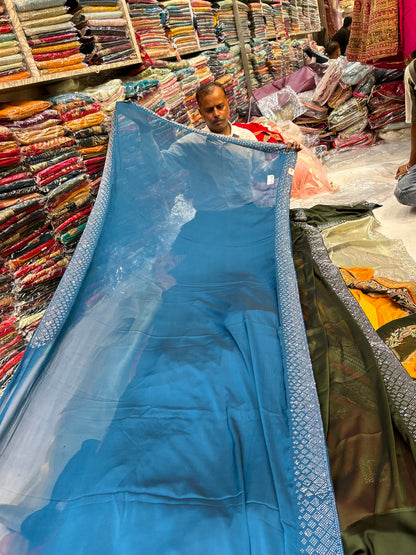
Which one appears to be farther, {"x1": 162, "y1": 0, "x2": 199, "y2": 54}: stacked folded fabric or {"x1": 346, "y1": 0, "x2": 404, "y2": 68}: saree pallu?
{"x1": 162, "y1": 0, "x2": 199, "y2": 54}: stacked folded fabric

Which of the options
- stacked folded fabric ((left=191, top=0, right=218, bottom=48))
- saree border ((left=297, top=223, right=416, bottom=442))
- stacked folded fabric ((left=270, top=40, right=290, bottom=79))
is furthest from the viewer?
stacked folded fabric ((left=270, top=40, right=290, bottom=79))

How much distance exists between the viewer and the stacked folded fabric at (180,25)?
9.43 feet

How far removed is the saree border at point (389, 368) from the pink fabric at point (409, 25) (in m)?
1.68

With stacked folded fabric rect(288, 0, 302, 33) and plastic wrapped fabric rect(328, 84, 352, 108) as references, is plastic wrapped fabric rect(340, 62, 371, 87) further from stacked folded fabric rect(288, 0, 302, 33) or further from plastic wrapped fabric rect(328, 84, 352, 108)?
stacked folded fabric rect(288, 0, 302, 33)

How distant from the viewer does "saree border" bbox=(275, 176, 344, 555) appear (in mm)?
681

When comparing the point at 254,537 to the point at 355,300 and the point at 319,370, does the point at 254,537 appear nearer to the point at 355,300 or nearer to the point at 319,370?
the point at 319,370

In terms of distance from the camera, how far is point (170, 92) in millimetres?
2715

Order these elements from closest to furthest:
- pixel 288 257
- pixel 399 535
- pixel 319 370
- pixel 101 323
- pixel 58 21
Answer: pixel 399 535 < pixel 319 370 < pixel 101 323 < pixel 288 257 < pixel 58 21

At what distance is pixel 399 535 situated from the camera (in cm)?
68

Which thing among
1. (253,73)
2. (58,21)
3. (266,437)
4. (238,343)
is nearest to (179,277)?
(238,343)

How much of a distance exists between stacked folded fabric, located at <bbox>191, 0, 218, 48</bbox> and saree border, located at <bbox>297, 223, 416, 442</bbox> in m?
3.07

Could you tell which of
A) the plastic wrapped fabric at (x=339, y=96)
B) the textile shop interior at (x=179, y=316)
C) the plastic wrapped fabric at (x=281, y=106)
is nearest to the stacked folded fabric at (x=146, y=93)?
the textile shop interior at (x=179, y=316)

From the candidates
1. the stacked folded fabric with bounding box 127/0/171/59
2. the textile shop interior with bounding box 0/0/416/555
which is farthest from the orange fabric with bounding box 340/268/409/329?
the stacked folded fabric with bounding box 127/0/171/59

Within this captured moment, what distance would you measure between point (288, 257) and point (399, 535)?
3.33ft
